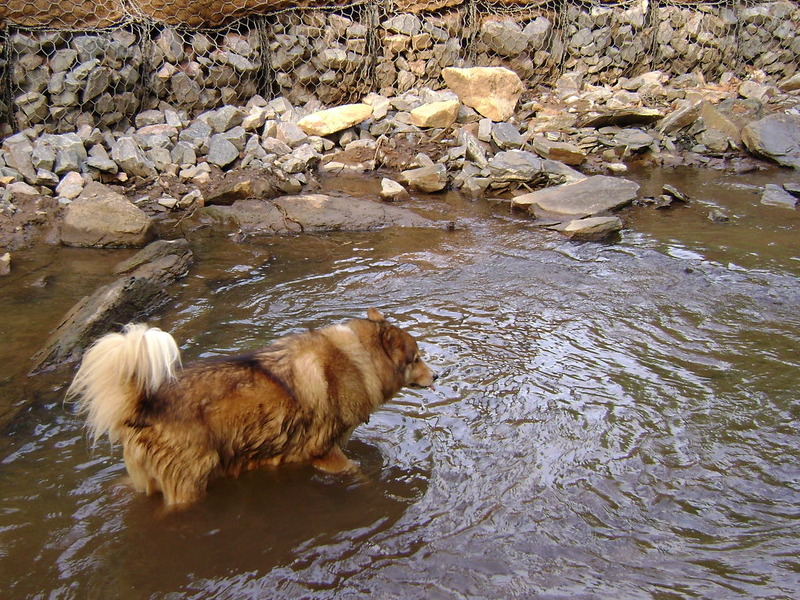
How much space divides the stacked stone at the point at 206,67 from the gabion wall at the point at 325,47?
0.08 feet

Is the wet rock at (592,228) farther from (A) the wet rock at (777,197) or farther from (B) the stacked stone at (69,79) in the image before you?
(B) the stacked stone at (69,79)

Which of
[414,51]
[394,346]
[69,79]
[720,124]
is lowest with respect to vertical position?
[394,346]

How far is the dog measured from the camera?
3.36m

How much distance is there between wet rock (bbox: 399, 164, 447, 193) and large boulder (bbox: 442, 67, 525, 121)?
3047 mm

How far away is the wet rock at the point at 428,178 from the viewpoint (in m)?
11.0

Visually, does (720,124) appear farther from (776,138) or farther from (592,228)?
(592,228)

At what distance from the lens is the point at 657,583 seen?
3.23 metres

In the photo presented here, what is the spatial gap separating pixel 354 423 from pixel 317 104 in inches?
414

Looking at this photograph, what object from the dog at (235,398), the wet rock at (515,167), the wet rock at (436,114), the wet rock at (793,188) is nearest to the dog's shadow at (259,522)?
the dog at (235,398)

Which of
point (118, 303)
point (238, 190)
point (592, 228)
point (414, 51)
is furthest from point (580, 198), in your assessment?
point (118, 303)

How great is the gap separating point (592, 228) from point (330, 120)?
5.74 metres

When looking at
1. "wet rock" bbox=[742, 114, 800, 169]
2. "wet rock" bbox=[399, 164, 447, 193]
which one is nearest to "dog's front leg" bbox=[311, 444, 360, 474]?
"wet rock" bbox=[399, 164, 447, 193]

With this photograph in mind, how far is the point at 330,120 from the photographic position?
1225cm

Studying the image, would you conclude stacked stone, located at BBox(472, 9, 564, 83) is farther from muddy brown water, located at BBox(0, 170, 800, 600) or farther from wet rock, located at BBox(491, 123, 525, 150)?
muddy brown water, located at BBox(0, 170, 800, 600)
